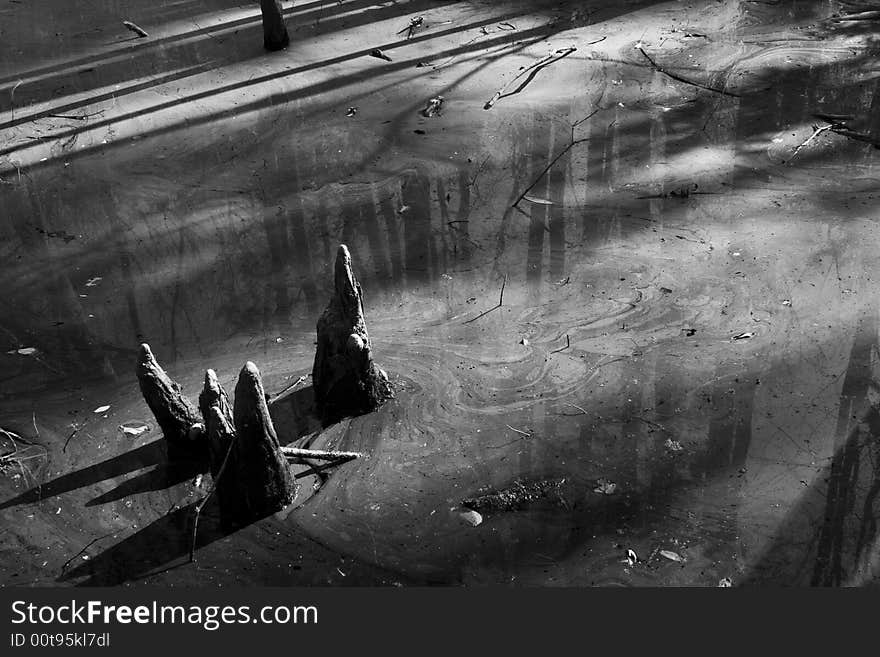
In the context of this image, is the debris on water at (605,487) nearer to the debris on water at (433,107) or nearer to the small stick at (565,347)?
Result: the small stick at (565,347)

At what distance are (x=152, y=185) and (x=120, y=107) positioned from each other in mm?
1517

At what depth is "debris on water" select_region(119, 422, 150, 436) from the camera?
6.08 m

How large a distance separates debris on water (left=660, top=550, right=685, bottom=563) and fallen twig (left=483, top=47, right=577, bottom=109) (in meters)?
5.07

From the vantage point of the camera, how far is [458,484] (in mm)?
5617

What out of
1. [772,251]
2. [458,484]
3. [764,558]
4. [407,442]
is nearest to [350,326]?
[407,442]

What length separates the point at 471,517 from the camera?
5398 millimetres

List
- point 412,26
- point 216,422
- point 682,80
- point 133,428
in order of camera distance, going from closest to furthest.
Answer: point 216,422, point 133,428, point 682,80, point 412,26

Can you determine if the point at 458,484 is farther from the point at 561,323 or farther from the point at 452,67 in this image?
Result: the point at 452,67

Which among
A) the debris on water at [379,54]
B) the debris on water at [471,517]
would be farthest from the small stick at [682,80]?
the debris on water at [471,517]

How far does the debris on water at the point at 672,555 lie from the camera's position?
16.8ft

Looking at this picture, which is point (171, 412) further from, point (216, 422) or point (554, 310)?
point (554, 310)

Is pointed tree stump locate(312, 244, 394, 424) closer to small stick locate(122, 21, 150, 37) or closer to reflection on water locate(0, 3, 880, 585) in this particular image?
reflection on water locate(0, 3, 880, 585)

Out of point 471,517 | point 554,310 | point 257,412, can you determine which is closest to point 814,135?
point 554,310

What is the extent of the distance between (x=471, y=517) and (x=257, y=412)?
1.26 m
